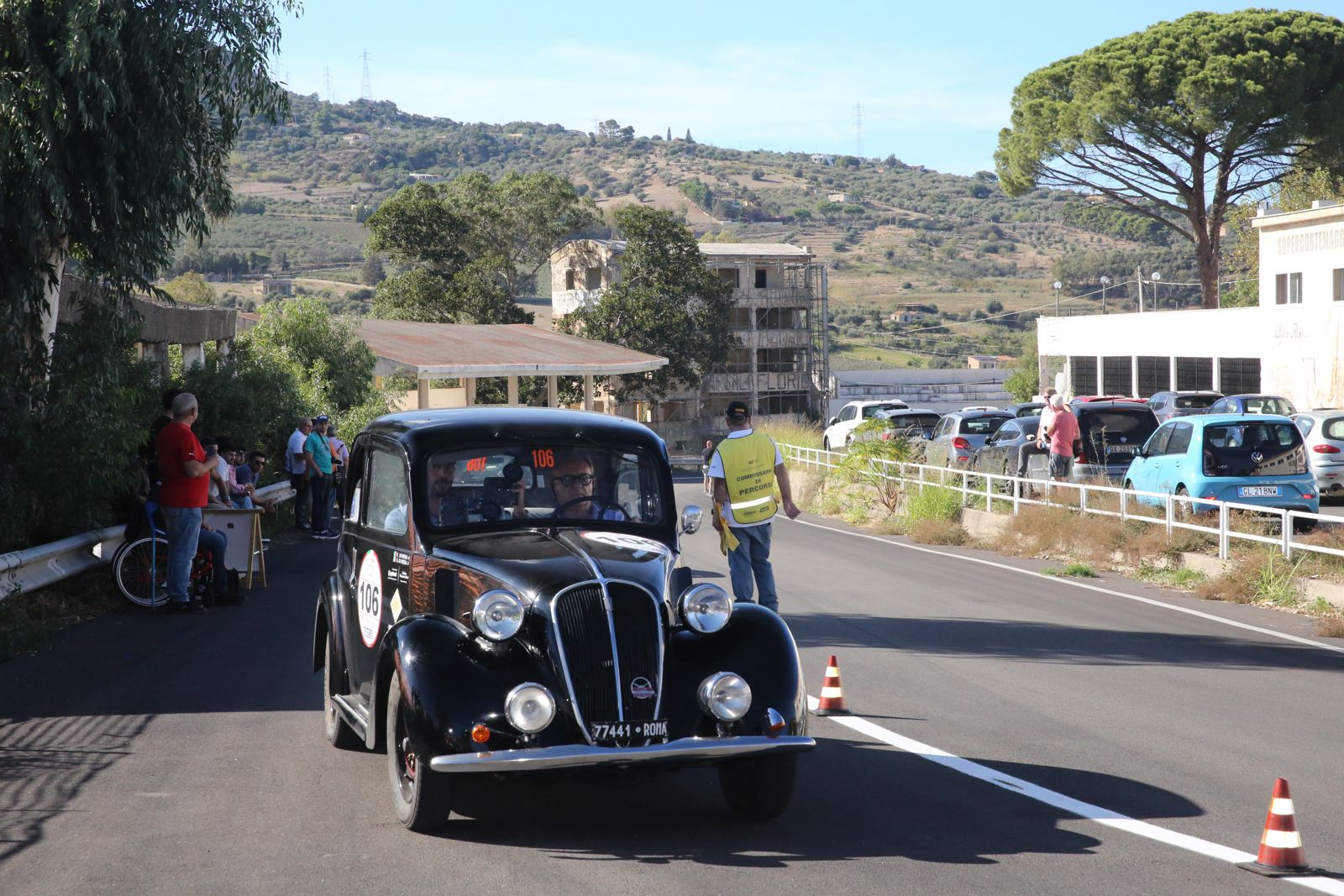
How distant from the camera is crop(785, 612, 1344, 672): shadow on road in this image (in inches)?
446

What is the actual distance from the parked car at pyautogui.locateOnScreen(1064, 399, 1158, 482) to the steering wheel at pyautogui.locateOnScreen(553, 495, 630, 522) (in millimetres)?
16338

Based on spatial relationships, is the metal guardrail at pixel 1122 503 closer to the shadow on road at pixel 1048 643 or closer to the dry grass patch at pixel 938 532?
the dry grass patch at pixel 938 532

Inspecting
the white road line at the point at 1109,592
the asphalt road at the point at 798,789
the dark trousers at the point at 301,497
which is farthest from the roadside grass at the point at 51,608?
the white road line at the point at 1109,592

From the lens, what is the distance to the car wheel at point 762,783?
6484 mm

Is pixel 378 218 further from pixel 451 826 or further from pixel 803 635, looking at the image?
pixel 451 826

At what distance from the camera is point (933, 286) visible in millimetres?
151250

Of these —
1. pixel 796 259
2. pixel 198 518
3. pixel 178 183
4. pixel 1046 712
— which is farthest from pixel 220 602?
pixel 796 259

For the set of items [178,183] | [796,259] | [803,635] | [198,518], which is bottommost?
[803,635]

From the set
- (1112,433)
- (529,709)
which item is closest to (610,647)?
(529,709)

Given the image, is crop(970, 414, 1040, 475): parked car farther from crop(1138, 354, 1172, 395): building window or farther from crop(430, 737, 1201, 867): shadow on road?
crop(1138, 354, 1172, 395): building window

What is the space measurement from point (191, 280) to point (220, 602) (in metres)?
72.6

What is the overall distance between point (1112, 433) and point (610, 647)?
18516 mm

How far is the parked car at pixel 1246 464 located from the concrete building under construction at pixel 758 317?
55.4m

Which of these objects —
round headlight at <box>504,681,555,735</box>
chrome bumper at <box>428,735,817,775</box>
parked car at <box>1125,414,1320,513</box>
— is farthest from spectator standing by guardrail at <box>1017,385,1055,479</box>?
round headlight at <box>504,681,555,735</box>
